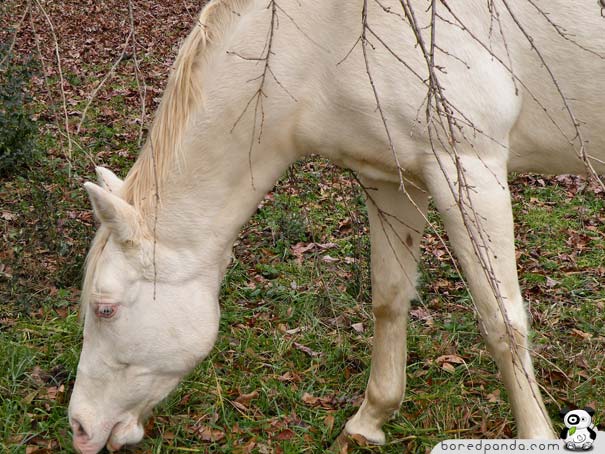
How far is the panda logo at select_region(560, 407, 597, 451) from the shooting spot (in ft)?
8.43

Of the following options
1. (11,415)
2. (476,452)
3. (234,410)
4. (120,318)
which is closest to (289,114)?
(120,318)

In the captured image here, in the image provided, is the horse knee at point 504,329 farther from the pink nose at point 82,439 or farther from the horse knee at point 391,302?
the pink nose at point 82,439

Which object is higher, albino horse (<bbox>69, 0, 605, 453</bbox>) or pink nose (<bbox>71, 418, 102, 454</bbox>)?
albino horse (<bbox>69, 0, 605, 453</bbox>)

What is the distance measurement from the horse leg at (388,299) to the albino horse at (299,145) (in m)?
0.53

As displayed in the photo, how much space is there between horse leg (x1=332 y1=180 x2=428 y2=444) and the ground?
130 millimetres

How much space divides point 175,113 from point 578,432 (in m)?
1.90

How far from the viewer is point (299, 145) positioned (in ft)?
9.25

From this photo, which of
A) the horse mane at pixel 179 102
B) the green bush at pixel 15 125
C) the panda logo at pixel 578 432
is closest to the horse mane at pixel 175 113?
the horse mane at pixel 179 102

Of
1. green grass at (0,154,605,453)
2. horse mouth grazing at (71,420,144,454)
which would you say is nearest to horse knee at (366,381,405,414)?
green grass at (0,154,605,453)

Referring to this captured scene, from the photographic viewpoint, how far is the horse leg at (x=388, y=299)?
131 inches

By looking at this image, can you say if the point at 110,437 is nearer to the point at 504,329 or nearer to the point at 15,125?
the point at 504,329

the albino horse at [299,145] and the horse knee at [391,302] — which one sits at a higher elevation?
the albino horse at [299,145]

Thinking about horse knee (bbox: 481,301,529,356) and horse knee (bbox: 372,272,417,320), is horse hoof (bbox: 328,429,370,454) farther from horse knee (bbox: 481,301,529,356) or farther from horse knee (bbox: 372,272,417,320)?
horse knee (bbox: 481,301,529,356)

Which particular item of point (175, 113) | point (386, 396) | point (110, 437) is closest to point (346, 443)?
point (386, 396)
